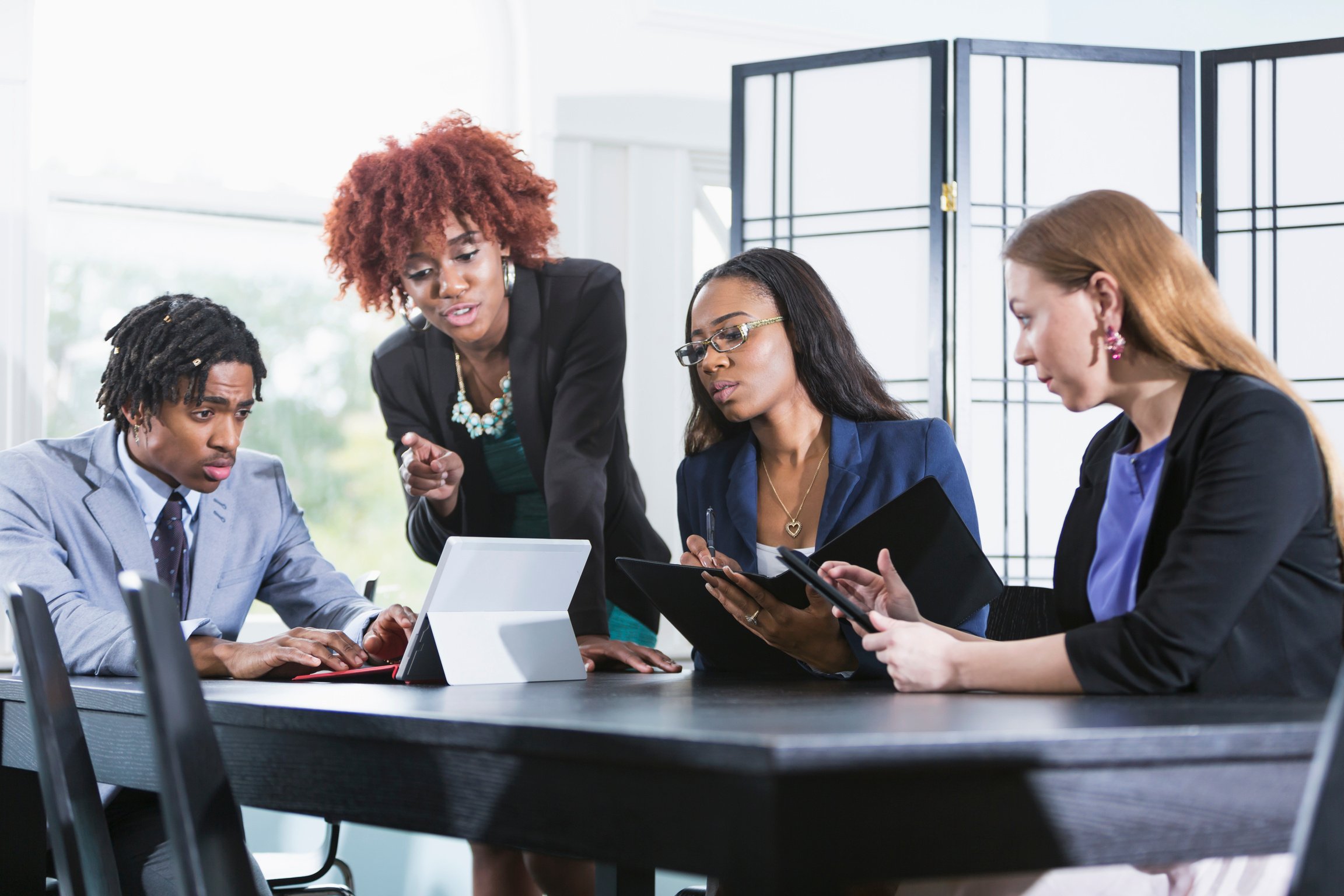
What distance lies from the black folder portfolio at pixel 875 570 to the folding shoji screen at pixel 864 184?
1.90 meters

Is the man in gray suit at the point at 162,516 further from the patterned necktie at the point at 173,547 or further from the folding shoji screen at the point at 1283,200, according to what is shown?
the folding shoji screen at the point at 1283,200

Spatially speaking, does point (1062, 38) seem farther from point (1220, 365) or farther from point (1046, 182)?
point (1220, 365)

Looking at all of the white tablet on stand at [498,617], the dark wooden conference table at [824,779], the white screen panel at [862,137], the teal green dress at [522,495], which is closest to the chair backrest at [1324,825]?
the dark wooden conference table at [824,779]

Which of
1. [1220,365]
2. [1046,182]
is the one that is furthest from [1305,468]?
[1046,182]

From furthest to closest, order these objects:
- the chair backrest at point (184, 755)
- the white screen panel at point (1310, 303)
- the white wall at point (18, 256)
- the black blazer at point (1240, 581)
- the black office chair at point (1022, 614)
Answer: the white screen panel at point (1310, 303) → the white wall at point (18, 256) → the black office chair at point (1022, 614) → the black blazer at point (1240, 581) → the chair backrest at point (184, 755)

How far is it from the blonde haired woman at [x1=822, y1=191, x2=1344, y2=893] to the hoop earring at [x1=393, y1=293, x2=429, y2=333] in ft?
4.85

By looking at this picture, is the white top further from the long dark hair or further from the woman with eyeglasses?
the long dark hair

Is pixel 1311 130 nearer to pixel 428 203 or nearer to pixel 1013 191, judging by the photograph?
pixel 1013 191

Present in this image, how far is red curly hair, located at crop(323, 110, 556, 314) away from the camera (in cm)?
270

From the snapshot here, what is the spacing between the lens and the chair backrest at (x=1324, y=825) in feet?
2.56

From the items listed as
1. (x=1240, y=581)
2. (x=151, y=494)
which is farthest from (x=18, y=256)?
(x=1240, y=581)

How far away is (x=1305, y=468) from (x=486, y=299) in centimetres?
176

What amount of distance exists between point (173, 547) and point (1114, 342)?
160 cm

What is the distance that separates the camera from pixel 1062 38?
472cm
